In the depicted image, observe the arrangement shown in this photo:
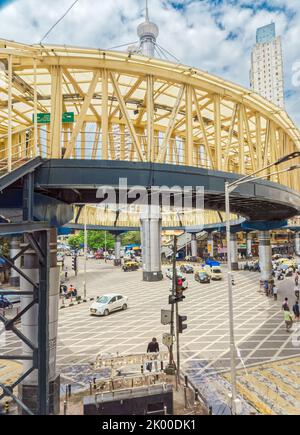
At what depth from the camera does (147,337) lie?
18.4m

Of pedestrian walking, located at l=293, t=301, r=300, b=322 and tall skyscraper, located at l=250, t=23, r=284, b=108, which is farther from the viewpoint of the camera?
tall skyscraper, located at l=250, t=23, r=284, b=108

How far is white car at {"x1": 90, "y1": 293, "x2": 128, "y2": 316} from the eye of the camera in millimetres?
24406

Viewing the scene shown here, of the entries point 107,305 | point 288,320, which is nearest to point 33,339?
point 107,305

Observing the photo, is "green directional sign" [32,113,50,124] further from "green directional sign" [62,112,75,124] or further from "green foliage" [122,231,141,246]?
"green foliage" [122,231,141,246]

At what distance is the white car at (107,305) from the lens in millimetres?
24406

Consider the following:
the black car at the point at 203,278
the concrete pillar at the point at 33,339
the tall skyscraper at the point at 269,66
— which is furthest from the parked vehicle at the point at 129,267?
the tall skyscraper at the point at 269,66

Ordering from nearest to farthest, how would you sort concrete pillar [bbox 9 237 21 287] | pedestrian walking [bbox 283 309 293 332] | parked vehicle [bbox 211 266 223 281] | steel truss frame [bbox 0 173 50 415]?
1. steel truss frame [bbox 0 173 50 415]
2. pedestrian walking [bbox 283 309 293 332]
3. concrete pillar [bbox 9 237 21 287]
4. parked vehicle [bbox 211 266 223 281]

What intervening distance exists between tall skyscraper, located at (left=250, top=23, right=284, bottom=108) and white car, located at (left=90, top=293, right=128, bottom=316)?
178761 millimetres

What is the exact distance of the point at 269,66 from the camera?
17988 cm

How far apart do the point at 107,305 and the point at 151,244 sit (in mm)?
17755

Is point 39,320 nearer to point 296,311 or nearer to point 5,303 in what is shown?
point 296,311

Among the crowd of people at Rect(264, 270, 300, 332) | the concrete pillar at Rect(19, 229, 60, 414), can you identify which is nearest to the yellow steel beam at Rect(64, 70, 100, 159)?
the concrete pillar at Rect(19, 229, 60, 414)

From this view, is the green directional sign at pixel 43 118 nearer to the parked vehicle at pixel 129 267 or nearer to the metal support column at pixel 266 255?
the metal support column at pixel 266 255

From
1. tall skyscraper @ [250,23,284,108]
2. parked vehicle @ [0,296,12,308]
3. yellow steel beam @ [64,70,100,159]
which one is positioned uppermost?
tall skyscraper @ [250,23,284,108]
